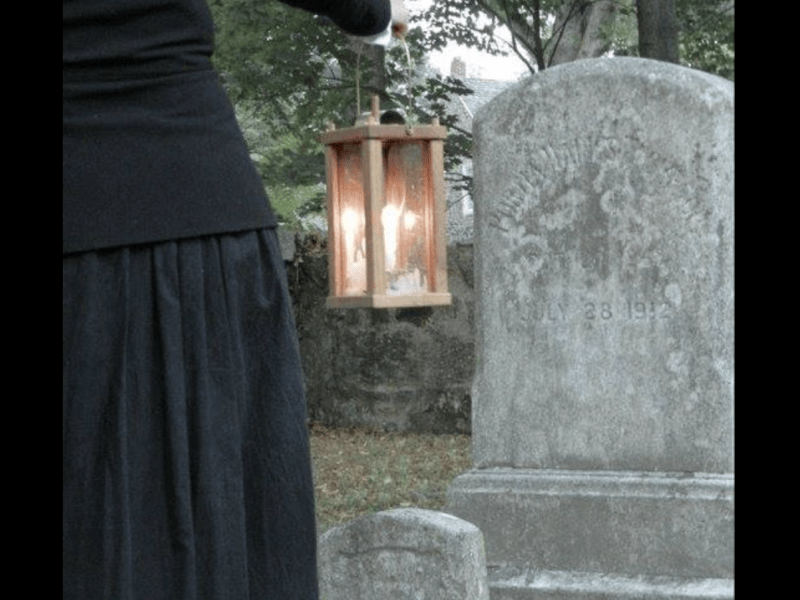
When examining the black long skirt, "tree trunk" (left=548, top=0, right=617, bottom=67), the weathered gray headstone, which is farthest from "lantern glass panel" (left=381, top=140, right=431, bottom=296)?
"tree trunk" (left=548, top=0, right=617, bottom=67)

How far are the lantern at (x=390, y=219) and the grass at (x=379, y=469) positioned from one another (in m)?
2.31

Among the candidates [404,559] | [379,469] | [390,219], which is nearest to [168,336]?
[404,559]

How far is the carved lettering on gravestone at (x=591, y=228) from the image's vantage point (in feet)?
18.2

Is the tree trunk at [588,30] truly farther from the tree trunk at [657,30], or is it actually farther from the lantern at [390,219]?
the lantern at [390,219]

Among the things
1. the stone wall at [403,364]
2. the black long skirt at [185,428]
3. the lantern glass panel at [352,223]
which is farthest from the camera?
the stone wall at [403,364]

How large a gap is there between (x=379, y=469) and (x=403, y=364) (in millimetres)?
1650

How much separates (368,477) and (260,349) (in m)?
7.81

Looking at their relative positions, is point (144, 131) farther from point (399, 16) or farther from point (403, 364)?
point (403, 364)

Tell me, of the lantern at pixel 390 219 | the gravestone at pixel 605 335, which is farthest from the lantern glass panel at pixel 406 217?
the gravestone at pixel 605 335

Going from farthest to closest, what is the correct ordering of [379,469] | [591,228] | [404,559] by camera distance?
[379,469] → [591,228] → [404,559]

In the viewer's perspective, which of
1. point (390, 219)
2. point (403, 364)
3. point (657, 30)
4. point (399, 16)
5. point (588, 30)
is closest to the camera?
point (399, 16)

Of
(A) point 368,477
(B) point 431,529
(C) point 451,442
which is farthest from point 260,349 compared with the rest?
(C) point 451,442

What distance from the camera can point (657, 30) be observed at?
9352mm

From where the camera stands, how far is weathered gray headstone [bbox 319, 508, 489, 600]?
448 centimetres
